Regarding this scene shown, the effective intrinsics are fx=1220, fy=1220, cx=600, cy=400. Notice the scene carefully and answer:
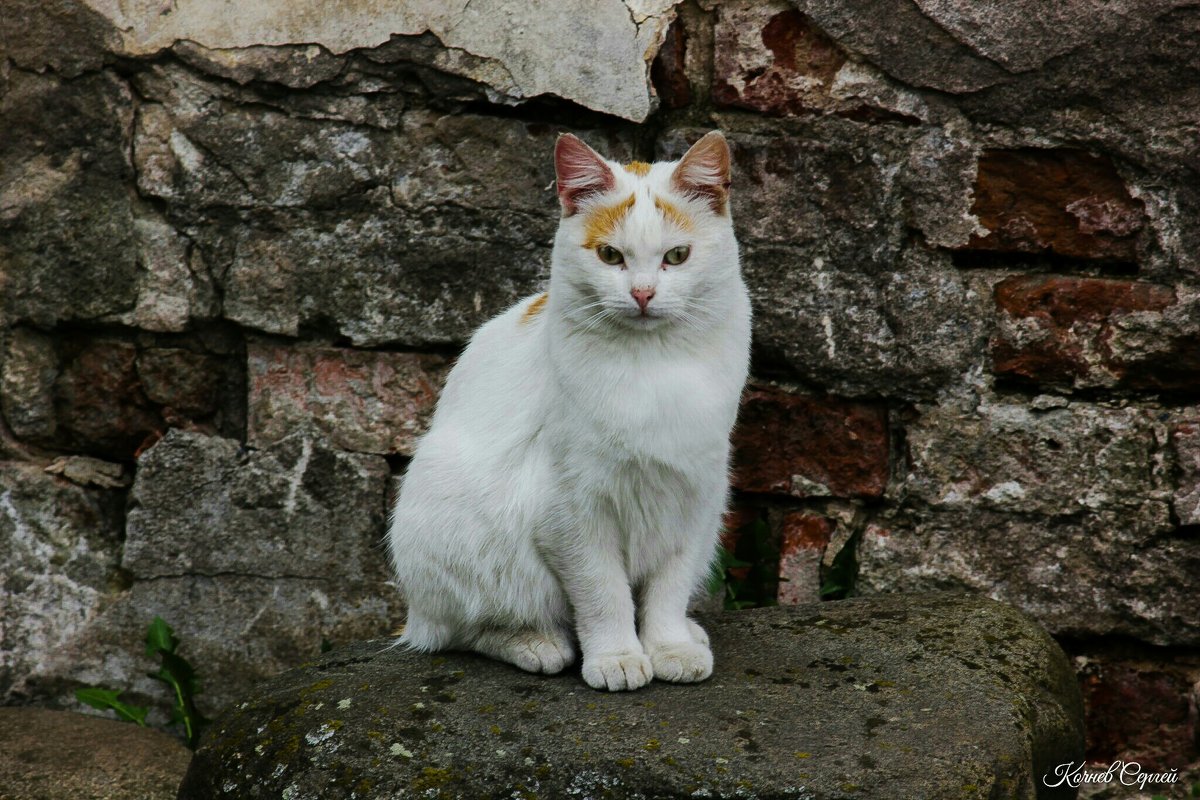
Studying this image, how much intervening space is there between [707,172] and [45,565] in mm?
2006

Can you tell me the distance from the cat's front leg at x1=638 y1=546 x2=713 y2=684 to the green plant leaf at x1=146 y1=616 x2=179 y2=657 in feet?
4.25

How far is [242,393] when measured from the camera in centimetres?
307

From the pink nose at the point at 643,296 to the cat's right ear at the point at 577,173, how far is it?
0.22 metres

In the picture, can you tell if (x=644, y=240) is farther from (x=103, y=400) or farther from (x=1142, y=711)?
(x=1142, y=711)

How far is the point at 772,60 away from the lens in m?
2.84

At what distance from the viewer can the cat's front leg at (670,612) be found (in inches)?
92.3

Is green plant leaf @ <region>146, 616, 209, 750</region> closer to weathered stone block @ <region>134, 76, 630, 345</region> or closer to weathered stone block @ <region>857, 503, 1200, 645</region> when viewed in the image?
weathered stone block @ <region>134, 76, 630, 345</region>

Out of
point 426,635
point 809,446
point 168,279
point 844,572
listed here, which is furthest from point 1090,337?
point 168,279

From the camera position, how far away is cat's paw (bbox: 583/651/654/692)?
2262mm

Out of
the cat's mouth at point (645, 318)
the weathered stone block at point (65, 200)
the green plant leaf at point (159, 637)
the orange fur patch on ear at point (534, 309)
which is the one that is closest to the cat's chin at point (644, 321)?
the cat's mouth at point (645, 318)

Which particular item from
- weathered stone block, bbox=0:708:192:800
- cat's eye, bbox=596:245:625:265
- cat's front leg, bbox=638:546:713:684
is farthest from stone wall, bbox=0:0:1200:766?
cat's eye, bbox=596:245:625:265

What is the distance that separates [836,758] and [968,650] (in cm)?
51

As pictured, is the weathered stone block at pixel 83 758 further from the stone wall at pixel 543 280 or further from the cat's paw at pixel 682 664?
the cat's paw at pixel 682 664

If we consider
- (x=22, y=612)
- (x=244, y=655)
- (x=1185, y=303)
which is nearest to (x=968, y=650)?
(x=1185, y=303)
